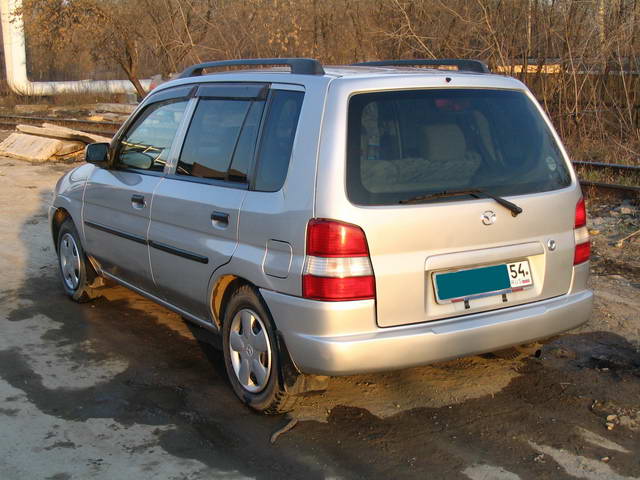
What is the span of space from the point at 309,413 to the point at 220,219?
3.76 feet

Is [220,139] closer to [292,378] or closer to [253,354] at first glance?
[253,354]

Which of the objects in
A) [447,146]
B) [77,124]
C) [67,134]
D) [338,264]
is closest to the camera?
[338,264]

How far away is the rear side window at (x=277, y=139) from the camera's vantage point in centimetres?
385

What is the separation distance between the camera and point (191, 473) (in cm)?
345

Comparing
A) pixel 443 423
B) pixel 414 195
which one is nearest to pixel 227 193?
pixel 414 195

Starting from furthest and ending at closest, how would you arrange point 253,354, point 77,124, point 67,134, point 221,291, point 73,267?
point 77,124, point 67,134, point 73,267, point 221,291, point 253,354

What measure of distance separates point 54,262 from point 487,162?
499 centimetres

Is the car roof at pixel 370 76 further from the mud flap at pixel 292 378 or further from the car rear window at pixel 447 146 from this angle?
the mud flap at pixel 292 378

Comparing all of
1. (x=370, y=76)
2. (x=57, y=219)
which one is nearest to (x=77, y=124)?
(x=57, y=219)

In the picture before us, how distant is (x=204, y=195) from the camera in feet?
14.2

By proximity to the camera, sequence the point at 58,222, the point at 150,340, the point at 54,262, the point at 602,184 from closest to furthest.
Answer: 1. the point at 150,340
2. the point at 58,222
3. the point at 54,262
4. the point at 602,184

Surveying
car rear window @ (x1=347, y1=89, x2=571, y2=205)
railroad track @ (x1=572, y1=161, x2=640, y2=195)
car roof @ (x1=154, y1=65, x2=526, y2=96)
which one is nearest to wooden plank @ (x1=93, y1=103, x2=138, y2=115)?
railroad track @ (x1=572, y1=161, x2=640, y2=195)

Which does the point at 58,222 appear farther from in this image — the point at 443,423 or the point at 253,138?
the point at 443,423

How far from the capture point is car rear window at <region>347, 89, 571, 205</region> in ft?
12.0
